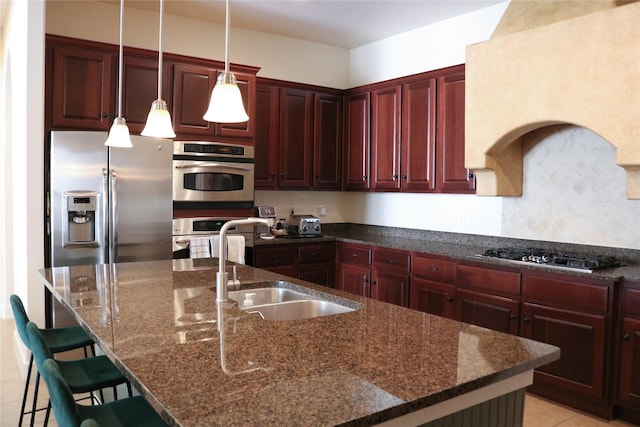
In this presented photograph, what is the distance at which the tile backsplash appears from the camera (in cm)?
357

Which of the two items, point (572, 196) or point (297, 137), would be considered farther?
point (297, 137)

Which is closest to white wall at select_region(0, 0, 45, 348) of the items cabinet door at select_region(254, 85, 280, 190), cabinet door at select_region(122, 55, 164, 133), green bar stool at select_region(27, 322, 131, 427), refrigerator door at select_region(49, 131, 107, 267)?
refrigerator door at select_region(49, 131, 107, 267)

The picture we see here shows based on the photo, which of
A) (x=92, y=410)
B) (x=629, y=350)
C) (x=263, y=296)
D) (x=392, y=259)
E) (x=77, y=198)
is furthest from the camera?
(x=392, y=259)

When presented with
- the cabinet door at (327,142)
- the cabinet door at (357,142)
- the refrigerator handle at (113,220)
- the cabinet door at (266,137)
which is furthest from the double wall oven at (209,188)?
the cabinet door at (357,142)

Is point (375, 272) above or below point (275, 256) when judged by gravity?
below

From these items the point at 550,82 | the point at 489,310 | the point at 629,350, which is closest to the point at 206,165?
the point at 489,310

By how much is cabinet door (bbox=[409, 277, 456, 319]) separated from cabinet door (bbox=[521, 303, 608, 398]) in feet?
2.06

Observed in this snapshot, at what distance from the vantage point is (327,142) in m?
5.43

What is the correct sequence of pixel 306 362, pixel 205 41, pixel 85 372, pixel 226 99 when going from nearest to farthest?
pixel 306 362, pixel 226 99, pixel 85 372, pixel 205 41

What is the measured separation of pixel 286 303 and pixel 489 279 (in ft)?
6.22

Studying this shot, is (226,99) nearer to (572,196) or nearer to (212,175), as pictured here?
(212,175)

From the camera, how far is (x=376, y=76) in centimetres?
550

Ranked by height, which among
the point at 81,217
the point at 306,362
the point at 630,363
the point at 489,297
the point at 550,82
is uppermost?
the point at 550,82

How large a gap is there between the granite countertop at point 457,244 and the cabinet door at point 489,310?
25 cm
